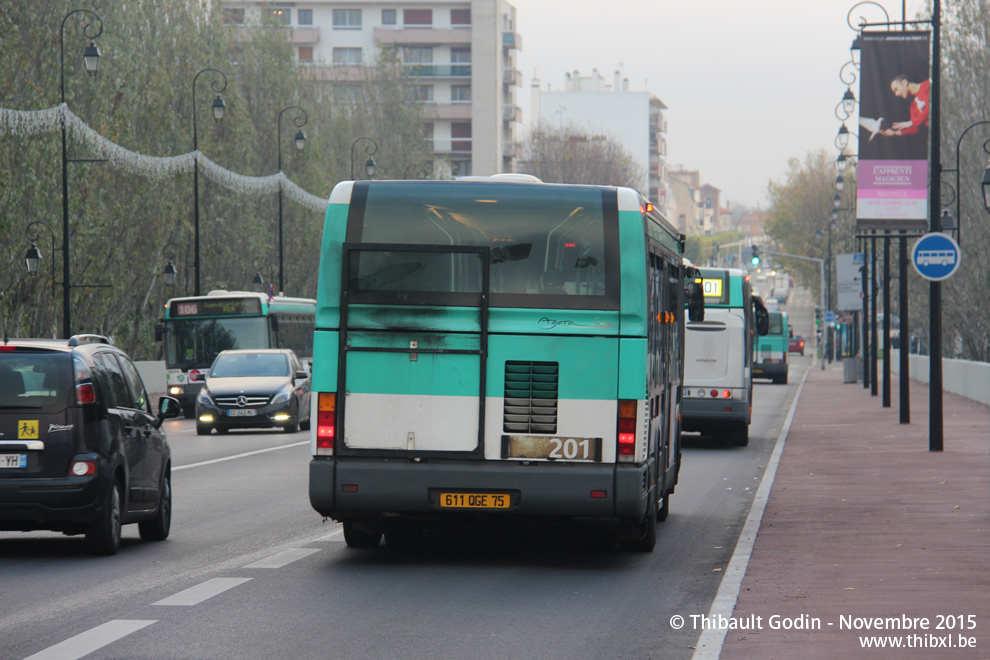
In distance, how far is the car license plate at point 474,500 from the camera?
10.7m

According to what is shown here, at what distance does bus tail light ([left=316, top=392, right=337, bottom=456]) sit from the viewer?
35.6ft

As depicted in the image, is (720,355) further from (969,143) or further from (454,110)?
(454,110)

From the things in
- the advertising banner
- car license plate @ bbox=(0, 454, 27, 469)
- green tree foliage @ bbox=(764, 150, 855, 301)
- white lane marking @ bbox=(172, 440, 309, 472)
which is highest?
green tree foliage @ bbox=(764, 150, 855, 301)

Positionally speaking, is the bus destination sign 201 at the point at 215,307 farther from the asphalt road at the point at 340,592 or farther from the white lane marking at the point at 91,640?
the white lane marking at the point at 91,640

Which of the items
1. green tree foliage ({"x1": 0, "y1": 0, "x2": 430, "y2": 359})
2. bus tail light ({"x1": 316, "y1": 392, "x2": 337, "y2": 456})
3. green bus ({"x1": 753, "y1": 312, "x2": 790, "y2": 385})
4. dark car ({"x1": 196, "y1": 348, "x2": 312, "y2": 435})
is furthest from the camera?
green bus ({"x1": 753, "y1": 312, "x2": 790, "y2": 385})

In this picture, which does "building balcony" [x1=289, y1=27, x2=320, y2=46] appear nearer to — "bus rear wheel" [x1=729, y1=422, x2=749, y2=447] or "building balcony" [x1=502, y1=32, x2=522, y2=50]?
"building balcony" [x1=502, y1=32, x2=522, y2=50]

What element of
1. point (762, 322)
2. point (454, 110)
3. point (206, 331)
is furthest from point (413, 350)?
point (454, 110)

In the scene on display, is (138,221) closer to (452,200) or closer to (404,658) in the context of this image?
(452,200)

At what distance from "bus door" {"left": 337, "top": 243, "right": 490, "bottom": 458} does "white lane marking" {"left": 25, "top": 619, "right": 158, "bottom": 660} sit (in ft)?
8.96

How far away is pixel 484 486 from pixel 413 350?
106 cm

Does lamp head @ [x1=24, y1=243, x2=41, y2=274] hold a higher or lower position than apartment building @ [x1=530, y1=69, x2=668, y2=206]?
lower

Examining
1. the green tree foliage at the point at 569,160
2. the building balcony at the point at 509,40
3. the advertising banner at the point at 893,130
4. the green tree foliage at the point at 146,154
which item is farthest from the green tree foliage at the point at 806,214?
the advertising banner at the point at 893,130

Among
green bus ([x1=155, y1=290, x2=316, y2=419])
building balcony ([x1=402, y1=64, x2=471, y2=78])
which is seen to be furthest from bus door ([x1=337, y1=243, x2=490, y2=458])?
building balcony ([x1=402, y1=64, x2=471, y2=78])

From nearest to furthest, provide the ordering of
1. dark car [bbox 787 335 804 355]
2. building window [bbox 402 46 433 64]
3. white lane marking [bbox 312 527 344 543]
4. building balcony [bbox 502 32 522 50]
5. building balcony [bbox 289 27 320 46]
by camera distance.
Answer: white lane marking [bbox 312 527 344 543], building balcony [bbox 289 27 320 46], building window [bbox 402 46 433 64], building balcony [bbox 502 32 522 50], dark car [bbox 787 335 804 355]
